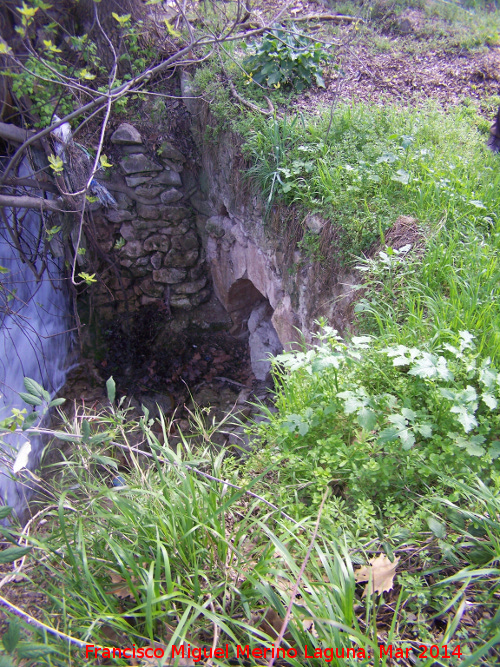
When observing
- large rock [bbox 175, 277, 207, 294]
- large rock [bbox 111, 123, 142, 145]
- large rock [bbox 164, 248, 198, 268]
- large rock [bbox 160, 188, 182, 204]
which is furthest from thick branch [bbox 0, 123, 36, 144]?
large rock [bbox 175, 277, 207, 294]

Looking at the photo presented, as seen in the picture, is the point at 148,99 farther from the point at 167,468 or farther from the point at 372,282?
the point at 167,468

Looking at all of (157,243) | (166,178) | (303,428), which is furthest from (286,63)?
(303,428)

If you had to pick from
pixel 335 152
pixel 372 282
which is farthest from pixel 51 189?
pixel 372 282

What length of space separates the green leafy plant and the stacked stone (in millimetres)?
1217

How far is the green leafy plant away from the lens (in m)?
3.81

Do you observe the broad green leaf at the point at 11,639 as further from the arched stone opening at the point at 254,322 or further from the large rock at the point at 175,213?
the large rock at the point at 175,213

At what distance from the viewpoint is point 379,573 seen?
1.23 m

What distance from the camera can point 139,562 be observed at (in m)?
1.29

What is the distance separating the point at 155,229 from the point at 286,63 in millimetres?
2168

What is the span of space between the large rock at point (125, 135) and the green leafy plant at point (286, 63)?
4.39 feet

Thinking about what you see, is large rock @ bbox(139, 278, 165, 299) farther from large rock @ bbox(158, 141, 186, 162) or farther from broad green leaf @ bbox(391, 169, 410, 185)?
broad green leaf @ bbox(391, 169, 410, 185)

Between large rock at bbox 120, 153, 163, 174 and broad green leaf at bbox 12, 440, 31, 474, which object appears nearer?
broad green leaf at bbox 12, 440, 31, 474

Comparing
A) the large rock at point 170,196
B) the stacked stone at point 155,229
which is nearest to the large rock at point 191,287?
the stacked stone at point 155,229

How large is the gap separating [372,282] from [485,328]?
0.66 metres
